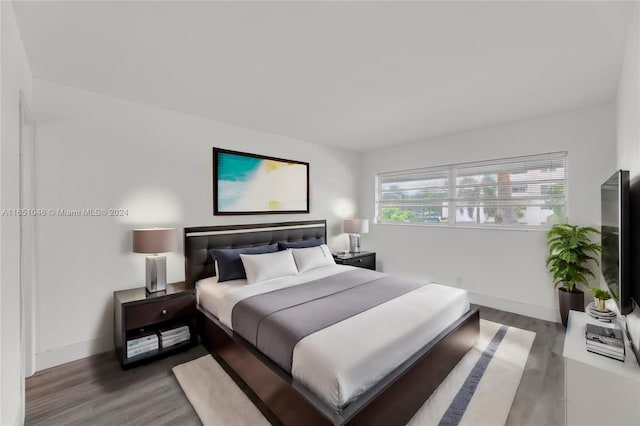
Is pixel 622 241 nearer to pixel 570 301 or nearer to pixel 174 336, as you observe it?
pixel 570 301

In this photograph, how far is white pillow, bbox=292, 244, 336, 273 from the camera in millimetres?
3552

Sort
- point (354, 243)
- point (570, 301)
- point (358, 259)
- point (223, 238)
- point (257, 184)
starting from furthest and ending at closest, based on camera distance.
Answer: point (354, 243)
point (358, 259)
point (257, 184)
point (223, 238)
point (570, 301)

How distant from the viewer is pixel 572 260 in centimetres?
295

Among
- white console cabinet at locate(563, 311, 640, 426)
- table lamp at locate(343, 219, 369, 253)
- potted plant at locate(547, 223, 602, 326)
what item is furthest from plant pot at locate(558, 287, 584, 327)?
table lamp at locate(343, 219, 369, 253)

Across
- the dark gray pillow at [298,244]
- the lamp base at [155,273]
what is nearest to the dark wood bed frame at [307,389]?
the lamp base at [155,273]

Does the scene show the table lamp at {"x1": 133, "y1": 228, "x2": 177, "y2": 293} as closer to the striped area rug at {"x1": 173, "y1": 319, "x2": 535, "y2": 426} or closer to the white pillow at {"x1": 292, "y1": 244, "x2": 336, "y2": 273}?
the striped area rug at {"x1": 173, "y1": 319, "x2": 535, "y2": 426}

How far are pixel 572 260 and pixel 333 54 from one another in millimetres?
3177

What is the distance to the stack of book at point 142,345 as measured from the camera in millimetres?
2461

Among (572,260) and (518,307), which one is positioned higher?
(572,260)

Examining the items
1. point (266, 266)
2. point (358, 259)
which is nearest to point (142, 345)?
point (266, 266)

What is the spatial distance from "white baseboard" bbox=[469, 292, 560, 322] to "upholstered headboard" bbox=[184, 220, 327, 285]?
2659 millimetres

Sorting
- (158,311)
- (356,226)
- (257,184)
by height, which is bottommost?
(158,311)

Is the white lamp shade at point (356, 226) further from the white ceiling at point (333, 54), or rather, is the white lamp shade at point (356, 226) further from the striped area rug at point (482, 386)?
the striped area rug at point (482, 386)

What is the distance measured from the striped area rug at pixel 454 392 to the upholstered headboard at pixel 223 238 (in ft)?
3.38
